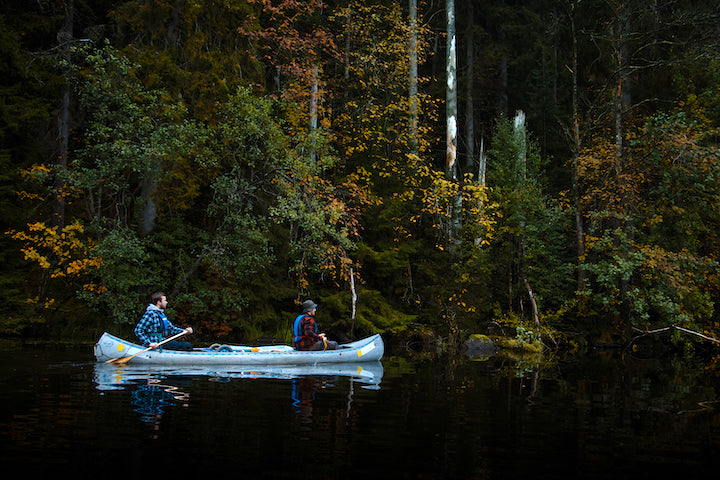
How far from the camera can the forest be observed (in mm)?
17719

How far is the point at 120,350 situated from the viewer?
12.3m

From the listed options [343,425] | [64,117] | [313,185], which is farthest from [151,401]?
[64,117]

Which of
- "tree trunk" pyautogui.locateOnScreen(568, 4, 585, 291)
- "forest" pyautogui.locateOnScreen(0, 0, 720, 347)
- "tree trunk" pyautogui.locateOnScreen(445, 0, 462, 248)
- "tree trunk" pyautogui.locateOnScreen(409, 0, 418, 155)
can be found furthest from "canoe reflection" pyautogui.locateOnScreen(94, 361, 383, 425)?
"tree trunk" pyautogui.locateOnScreen(568, 4, 585, 291)

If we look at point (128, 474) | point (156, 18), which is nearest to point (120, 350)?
point (128, 474)

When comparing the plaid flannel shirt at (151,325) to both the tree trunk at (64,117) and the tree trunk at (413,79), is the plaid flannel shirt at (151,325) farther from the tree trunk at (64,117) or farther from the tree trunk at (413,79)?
the tree trunk at (413,79)

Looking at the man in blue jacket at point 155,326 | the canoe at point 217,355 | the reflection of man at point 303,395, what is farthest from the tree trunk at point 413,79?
the reflection of man at point 303,395

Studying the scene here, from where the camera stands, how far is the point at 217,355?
1254 cm

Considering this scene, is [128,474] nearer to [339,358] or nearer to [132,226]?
[339,358]

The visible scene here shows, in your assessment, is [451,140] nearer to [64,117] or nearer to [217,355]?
[64,117]

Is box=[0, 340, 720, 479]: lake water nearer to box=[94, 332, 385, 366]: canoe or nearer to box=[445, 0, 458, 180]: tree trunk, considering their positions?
box=[94, 332, 385, 366]: canoe

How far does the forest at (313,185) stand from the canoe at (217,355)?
456 centimetres

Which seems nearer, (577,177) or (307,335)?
(307,335)

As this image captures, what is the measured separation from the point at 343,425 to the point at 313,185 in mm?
11955

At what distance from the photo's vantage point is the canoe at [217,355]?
12.3 metres
